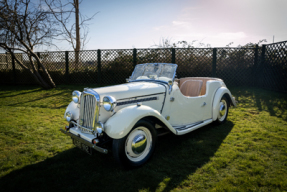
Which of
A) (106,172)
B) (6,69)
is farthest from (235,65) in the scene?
(6,69)

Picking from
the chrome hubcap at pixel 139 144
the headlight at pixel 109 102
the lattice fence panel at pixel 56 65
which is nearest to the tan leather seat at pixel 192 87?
the chrome hubcap at pixel 139 144

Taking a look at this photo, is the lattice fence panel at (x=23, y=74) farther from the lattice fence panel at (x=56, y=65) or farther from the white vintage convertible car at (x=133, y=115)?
the white vintage convertible car at (x=133, y=115)

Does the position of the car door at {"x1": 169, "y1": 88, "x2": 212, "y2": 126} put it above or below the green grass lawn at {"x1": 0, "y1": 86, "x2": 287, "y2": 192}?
above

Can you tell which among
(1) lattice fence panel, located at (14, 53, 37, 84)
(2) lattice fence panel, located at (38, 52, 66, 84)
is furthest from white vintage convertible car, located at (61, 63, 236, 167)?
(1) lattice fence panel, located at (14, 53, 37, 84)

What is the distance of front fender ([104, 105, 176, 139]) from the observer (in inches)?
91.4

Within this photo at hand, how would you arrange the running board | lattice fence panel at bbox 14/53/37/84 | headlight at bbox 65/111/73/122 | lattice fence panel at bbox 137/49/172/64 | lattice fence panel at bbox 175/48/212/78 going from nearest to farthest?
1. headlight at bbox 65/111/73/122
2. the running board
3. lattice fence panel at bbox 175/48/212/78
4. lattice fence panel at bbox 137/49/172/64
5. lattice fence panel at bbox 14/53/37/84

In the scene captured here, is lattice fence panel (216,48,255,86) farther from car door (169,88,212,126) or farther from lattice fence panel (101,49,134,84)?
Answer: car door (169,88,212,126)

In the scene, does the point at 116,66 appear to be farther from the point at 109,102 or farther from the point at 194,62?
the point at 109,102

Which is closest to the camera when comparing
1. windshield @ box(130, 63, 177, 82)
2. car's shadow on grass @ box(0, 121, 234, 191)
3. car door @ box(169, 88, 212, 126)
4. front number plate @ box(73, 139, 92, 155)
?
car's shadow on grass @ box(0, 121, 234, 191)

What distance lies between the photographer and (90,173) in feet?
8.41

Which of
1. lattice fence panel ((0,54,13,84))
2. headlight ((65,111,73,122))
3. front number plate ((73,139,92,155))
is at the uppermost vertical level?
lattice fence panel ((0,54,13,84))

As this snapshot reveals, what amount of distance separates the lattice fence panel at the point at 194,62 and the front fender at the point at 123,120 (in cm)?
752

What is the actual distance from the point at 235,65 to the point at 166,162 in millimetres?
8240

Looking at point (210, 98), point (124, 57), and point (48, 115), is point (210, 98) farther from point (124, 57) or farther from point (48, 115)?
point (124, 57)
